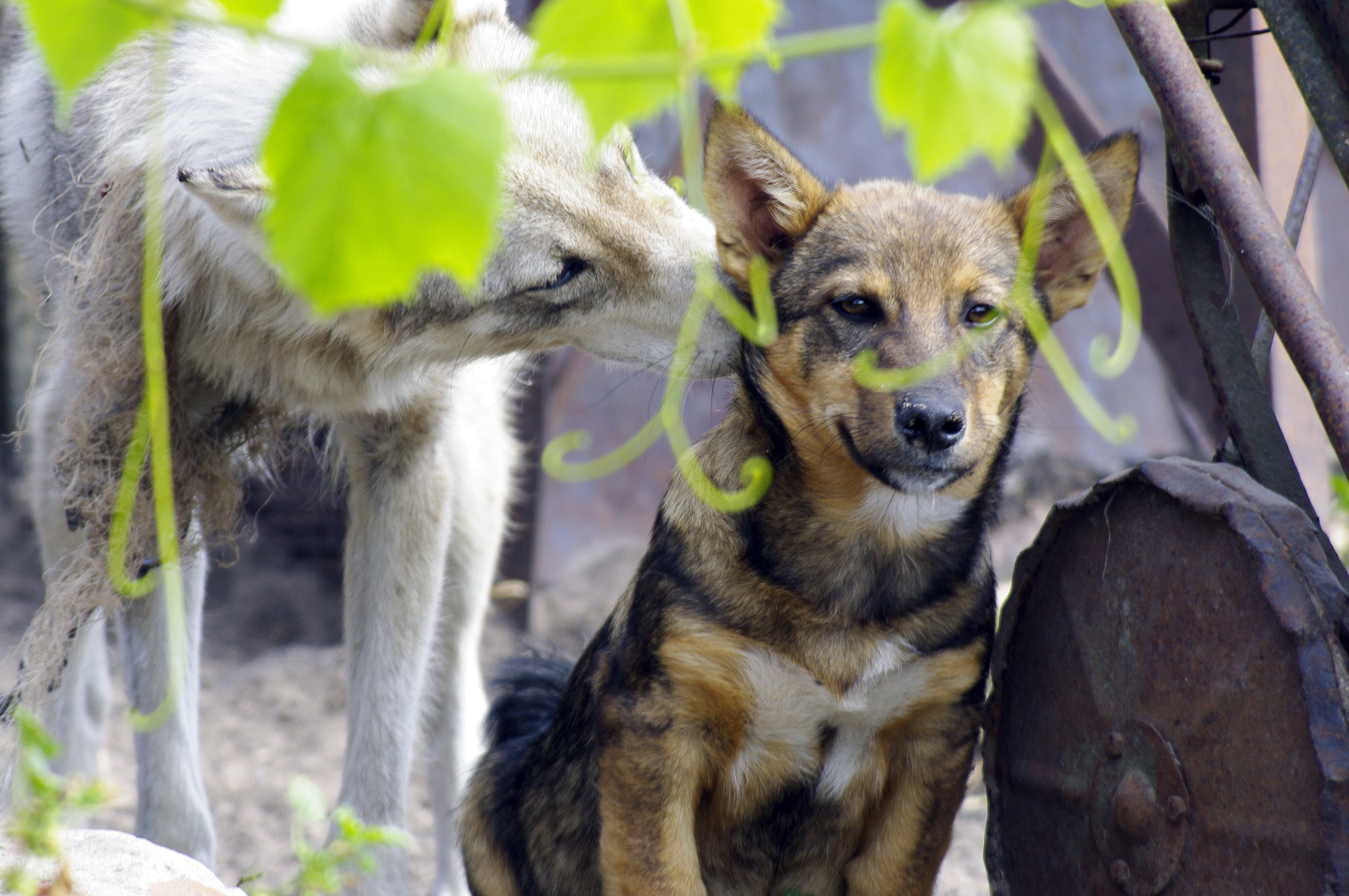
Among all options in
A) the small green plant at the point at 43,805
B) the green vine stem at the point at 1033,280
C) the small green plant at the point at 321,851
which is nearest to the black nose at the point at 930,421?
the green vine stem at the point at 1033,280

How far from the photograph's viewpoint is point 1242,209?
1.69 metres

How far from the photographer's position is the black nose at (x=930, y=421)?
194cm

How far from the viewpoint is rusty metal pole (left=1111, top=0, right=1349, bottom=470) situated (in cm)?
158

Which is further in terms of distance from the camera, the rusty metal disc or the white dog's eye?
the white dog's eye

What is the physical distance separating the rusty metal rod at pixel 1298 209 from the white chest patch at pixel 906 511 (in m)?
0.62

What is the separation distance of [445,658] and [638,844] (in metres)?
1.63

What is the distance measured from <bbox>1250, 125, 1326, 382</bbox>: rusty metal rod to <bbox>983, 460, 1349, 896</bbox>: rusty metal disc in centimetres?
31

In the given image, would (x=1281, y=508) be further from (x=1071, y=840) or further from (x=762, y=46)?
(x=762, y=46)

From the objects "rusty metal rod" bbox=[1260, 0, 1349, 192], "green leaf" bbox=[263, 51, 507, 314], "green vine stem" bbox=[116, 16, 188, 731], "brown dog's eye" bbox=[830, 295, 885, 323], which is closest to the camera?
"green leaf" bbox=[263, 51, 507, 314]

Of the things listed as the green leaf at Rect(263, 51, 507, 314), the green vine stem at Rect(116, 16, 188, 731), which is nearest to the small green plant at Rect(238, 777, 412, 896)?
the green vine stem at Rect(116, 16, 188, 731)

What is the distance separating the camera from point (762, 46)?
0.85 meters

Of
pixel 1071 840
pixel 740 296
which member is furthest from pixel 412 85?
pixel 1071 840

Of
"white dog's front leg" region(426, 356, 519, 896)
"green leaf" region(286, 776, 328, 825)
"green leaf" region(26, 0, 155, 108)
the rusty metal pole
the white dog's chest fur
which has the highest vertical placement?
"green leaf" region(26, 0, 155, 108)

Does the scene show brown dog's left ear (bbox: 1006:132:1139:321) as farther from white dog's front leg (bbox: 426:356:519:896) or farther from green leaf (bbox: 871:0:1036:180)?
white dog's front leg (bbox: 426:356:519:896)
